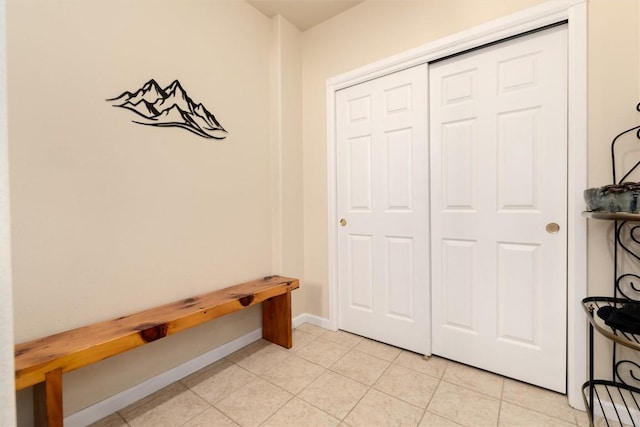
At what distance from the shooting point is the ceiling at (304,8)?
2.33 meters

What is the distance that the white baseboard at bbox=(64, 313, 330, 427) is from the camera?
1475 mm

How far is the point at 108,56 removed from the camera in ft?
5.15

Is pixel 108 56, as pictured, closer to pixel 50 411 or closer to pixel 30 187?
pixel 30 187

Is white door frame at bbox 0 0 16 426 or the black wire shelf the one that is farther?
the black wire shelf

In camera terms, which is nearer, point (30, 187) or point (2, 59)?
point (2, 59)

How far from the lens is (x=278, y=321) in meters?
2.30

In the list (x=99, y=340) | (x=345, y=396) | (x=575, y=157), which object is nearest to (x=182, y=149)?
(x=99, y=340)

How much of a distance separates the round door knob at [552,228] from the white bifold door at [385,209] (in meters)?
0.70

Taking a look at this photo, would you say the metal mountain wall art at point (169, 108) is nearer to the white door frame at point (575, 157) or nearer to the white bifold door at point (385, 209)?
the white bifold door at point (385, 209)

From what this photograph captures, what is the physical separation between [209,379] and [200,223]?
108 cm

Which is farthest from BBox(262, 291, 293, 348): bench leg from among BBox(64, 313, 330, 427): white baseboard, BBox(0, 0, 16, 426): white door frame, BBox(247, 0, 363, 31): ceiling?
BBox(247, 0, 363, 31): ceiling

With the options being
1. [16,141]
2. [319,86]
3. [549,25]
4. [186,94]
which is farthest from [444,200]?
[16,141]

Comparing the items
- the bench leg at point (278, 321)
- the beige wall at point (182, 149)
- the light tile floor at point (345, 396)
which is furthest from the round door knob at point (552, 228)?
the bench leg at point (278, 321)

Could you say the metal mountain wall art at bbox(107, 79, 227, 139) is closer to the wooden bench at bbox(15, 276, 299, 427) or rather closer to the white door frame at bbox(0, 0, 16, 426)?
the wooden bench at bbox(15, 276, 299, 427)
